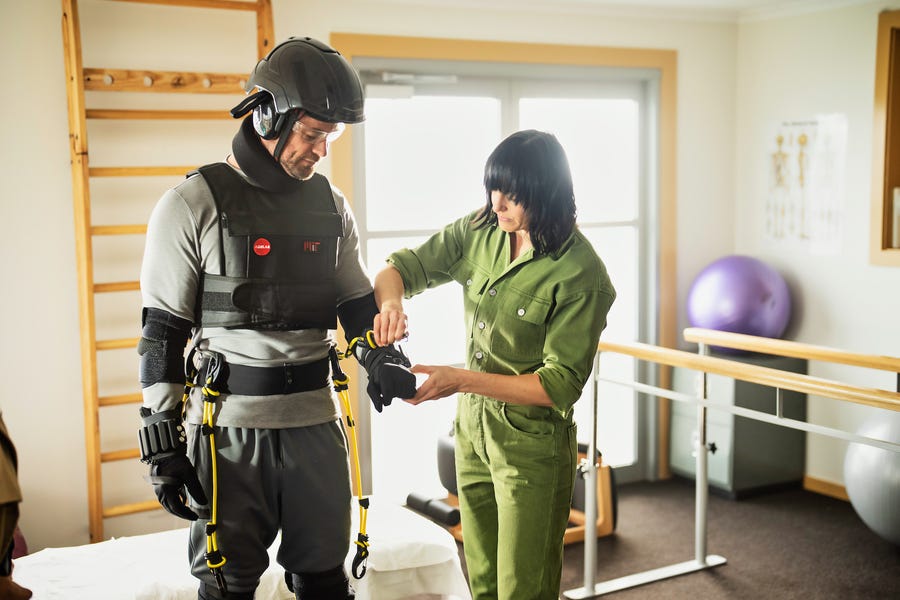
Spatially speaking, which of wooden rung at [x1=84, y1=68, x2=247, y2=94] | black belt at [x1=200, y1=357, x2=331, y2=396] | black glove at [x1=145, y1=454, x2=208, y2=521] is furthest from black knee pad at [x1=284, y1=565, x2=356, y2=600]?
wooden rung at [x1=84, y1=68, x2=247, y2=94]

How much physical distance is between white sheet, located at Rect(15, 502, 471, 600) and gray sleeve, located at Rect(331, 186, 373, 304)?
109cm

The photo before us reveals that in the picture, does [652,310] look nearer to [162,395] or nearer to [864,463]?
[864,463]

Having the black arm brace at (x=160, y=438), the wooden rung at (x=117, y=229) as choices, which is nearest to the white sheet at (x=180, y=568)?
the black arm brace at (x=160, y=438)

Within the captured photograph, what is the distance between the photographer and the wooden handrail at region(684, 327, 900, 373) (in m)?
2.63

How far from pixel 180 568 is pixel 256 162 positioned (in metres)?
1.48

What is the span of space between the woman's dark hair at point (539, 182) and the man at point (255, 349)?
36cm

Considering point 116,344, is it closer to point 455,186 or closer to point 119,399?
point 119,399

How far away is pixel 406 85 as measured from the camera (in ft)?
13.3

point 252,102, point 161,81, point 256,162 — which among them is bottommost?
point 256,162

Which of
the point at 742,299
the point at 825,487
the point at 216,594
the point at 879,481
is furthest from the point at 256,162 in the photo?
the point at 825,487

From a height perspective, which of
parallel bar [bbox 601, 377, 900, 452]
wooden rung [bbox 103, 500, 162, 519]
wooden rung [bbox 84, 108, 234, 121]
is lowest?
wooden rung [bbox 103, 500, 162, 519]

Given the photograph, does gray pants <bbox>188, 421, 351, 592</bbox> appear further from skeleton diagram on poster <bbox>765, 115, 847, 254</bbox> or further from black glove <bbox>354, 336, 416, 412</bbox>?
skeleton diagram on poster <bbox>765, 115, 847, 254</bbox>

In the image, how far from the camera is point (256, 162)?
73.0 inches

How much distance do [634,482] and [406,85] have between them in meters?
2.45
